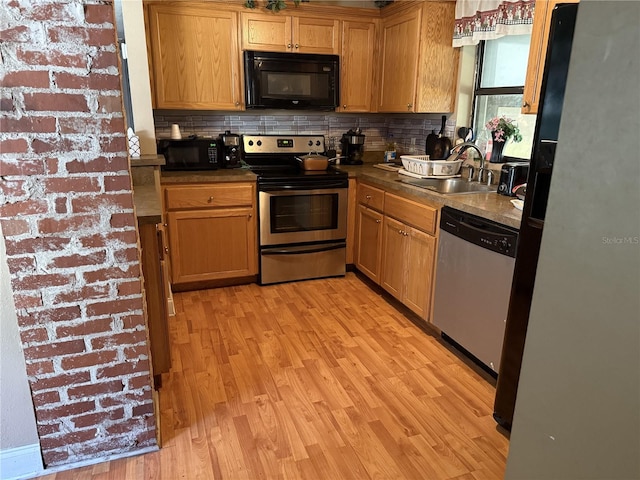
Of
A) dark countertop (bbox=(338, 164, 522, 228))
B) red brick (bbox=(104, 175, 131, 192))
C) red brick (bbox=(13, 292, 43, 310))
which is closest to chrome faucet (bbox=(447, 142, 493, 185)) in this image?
dark countertop (bbox=(338, 164, 522, 228))

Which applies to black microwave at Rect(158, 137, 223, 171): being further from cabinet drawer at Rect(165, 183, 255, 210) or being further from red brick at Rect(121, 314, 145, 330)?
red brick at Rect(121, 314, 145, 330)

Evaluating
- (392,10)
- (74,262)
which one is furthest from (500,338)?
(392,10)

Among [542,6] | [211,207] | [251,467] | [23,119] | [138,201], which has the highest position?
[542,6]

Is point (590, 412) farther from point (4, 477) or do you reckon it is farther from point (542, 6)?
point (542, 6)

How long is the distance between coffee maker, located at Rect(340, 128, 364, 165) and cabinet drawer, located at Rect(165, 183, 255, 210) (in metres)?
1.07

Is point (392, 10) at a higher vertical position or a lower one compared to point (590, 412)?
higher

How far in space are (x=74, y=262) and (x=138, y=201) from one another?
2.41ft

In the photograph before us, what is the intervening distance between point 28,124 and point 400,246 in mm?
2192

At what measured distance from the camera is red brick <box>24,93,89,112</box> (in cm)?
128

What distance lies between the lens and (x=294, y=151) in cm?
386

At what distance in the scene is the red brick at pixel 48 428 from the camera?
1.58m

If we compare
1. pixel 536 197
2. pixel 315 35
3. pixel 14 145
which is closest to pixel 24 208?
pixel 14 145

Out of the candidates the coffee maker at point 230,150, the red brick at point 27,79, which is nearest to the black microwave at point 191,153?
the coffee maker at point 230,150

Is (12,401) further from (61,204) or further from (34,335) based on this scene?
(61,204)
